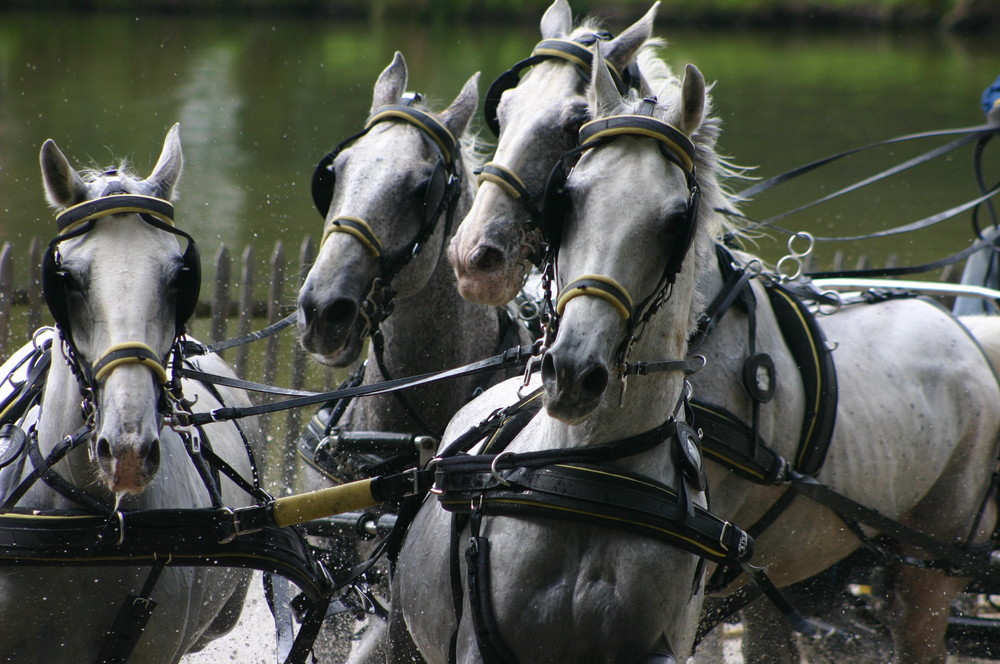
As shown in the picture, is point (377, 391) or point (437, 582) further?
point (377, 391)


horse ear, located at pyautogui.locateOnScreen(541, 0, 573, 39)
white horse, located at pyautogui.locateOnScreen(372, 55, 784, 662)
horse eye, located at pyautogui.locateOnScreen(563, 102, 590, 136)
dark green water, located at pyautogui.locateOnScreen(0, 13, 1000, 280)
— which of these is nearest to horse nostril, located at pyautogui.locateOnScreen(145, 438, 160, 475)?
white horse, located at pyautogui.locateOnScreen(372, 55, 784, 662)

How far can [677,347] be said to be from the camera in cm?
216

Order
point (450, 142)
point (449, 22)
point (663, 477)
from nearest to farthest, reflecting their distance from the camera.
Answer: point (663, 477) → point (450, 142) → point (449, 22)

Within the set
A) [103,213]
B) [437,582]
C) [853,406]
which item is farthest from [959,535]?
[103,213]

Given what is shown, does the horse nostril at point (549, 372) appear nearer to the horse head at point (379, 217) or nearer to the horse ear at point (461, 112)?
the horse head at point (379, 217)

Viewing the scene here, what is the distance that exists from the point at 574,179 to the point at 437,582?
0.98 m

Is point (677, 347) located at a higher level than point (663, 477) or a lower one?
higher

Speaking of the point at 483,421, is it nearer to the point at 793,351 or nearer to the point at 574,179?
the point at 574,179

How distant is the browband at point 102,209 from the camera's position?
2.26 meters

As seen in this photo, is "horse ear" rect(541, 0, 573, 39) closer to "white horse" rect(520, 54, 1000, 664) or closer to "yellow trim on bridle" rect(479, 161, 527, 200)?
"white horse" rect(520, 54, 1000, 664)

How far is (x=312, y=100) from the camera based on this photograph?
690 inches

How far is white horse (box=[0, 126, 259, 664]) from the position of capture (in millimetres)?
2100

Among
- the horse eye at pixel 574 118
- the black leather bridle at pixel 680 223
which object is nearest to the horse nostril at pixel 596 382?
the black leather bridle at pixel 680 223

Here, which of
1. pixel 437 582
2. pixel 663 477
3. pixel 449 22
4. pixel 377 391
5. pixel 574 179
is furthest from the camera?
pixel 449 22
